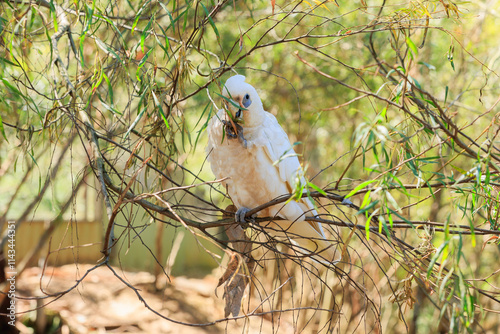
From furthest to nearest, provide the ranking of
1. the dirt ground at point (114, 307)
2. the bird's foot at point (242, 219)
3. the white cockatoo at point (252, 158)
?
the dirt ground at point (114, 307)
the white cockatoo at point (252, 158)
the bird's foot at point (242, 219)

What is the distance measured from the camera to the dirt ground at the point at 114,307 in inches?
130

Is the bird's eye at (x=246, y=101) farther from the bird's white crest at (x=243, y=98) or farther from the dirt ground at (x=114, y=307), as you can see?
the dirt ground at (x=114, y=307)

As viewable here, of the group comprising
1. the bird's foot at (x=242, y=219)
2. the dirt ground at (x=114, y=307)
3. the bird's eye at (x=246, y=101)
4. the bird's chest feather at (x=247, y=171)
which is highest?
the bird's eye at (x=246, y=101)

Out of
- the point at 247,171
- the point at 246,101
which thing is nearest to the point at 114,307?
the point at 247,171

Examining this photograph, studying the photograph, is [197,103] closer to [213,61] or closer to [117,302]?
[213,61]

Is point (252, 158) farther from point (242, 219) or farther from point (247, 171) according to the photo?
point (242, 219)

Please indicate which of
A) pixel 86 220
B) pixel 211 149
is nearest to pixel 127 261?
pixel 86 220

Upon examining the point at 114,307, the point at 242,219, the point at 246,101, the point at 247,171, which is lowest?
the point at 114,307

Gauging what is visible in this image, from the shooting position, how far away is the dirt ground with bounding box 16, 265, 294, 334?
3312 mm

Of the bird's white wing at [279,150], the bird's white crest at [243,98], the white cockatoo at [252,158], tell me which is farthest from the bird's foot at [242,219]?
the bird's white crest at [243,98]

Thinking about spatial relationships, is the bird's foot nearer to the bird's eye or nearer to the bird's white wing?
the bird's white wing

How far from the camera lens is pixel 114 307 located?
141 inches

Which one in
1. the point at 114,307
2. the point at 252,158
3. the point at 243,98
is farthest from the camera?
the point at 114,307

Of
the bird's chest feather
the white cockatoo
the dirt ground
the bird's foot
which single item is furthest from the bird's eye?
the dirt ground
